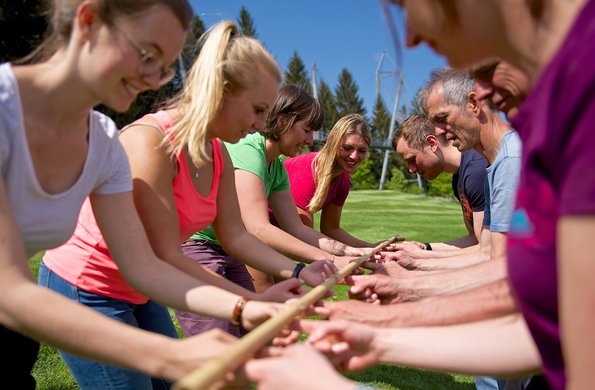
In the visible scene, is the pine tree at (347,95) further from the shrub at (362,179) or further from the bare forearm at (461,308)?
the bare forearm at (461,308)

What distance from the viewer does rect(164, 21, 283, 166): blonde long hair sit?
7.98 ft

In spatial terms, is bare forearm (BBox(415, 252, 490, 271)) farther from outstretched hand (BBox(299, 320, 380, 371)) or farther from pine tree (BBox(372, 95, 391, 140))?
pine tree (BBox(372, 95, 391, 140))

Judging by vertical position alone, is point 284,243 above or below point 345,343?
below

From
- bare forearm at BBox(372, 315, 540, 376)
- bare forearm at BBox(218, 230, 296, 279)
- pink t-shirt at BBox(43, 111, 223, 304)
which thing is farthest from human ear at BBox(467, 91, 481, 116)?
bare forearm at BBox(372, 315, 540, 376)

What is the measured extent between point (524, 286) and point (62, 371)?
4.28m

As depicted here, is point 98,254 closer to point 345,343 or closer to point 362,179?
point 345,343

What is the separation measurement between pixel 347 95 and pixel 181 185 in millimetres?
80190

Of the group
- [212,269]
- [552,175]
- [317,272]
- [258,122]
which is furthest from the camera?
[212,269]

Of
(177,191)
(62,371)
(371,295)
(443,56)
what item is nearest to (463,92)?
(371,295)

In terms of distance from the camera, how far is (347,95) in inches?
3187

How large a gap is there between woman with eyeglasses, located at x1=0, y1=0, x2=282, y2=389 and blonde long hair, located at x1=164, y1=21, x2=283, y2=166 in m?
0.31

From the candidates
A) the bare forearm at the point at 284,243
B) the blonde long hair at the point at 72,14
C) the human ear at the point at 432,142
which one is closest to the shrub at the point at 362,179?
the human ear at the point at 432,142

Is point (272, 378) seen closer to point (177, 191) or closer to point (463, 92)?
point (177, 191)

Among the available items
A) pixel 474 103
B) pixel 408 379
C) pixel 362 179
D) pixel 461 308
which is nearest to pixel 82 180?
pixel 461 308
